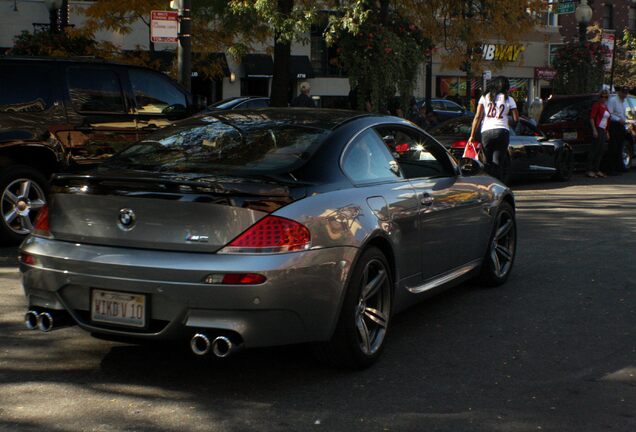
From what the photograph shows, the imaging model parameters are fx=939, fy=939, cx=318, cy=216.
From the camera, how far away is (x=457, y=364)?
5539mm

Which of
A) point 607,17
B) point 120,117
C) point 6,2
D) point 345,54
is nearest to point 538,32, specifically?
point 607,17

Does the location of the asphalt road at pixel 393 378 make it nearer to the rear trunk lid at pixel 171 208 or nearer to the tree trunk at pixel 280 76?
the rear trunk lid at pixel 171 208

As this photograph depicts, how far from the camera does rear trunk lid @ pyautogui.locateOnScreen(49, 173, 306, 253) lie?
4.76 meters

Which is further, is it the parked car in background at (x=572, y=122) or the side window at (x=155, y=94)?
the parked car in background at (x=572, y=122)

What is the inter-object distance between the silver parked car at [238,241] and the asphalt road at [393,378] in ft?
1.01

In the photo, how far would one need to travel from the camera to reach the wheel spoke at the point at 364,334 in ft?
17.4

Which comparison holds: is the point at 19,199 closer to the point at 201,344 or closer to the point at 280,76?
the point at 201,344

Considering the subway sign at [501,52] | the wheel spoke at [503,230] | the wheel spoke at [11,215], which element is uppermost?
the subway sign at [501,52]

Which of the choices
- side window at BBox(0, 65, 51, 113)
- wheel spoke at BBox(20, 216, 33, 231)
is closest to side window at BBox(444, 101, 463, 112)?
side window at BBox(0, 65, 51, 113)

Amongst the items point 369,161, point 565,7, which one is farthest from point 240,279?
point 565,7

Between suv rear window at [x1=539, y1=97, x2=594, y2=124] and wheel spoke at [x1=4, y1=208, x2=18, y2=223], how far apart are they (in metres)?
13.4

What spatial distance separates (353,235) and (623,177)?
1592 cm

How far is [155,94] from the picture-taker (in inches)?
421

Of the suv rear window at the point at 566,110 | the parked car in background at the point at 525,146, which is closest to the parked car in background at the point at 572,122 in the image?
the suv rear window at the point at 566,110
